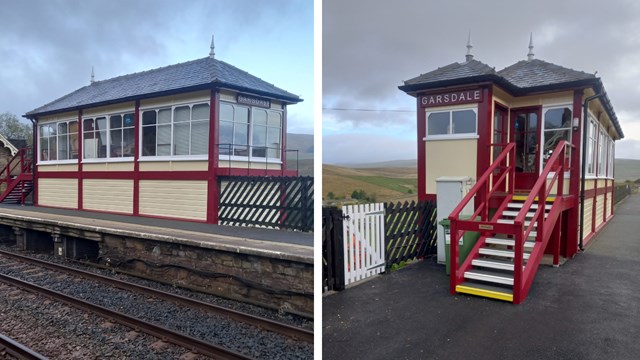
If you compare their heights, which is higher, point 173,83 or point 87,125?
point 173,83

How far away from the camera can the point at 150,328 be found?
3877 mm

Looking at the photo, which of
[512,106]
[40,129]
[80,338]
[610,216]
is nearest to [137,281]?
[80,338]

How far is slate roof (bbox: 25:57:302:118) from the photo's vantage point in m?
7.91

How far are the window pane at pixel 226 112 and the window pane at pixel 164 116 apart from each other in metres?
1.24

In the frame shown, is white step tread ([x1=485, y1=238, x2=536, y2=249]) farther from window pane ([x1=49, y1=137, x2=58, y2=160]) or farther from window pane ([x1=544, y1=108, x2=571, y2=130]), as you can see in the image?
window pane ([x1=49, y1=137, x2=58, y2=160])

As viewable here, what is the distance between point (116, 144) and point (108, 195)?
1.11 metres

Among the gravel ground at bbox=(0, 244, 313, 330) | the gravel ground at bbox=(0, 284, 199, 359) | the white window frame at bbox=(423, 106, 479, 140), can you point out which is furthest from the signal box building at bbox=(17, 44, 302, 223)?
the gravel ground at bbox=(0, 284, 199, 359)

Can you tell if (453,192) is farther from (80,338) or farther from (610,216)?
(80,338)

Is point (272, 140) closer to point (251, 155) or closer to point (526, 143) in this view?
point (251, 155)

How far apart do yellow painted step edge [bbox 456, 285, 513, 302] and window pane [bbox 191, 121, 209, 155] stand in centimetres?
545

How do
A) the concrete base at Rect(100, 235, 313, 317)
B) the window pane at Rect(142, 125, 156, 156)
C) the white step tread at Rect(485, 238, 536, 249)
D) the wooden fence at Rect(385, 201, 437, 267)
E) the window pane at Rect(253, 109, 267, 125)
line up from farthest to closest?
the window pane at Rect(142, 125, 156, 156) < the window pane at Rect(253, 109, 267, 125) < the wooden fence at Rect(385, 201, 437, 267) < the concrete base at Rect(100, 235, 313, 317) < the white step tread at Rect(485, 238, 536, 249)

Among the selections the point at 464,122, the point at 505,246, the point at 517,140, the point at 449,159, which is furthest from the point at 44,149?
the point at 505,246

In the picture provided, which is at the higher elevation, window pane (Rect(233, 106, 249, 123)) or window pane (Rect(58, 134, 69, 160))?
window pane (Rect(233, 106, 249, 123))

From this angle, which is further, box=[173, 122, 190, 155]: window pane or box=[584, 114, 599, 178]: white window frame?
box=[173, 122, 190, 155]: window pane
